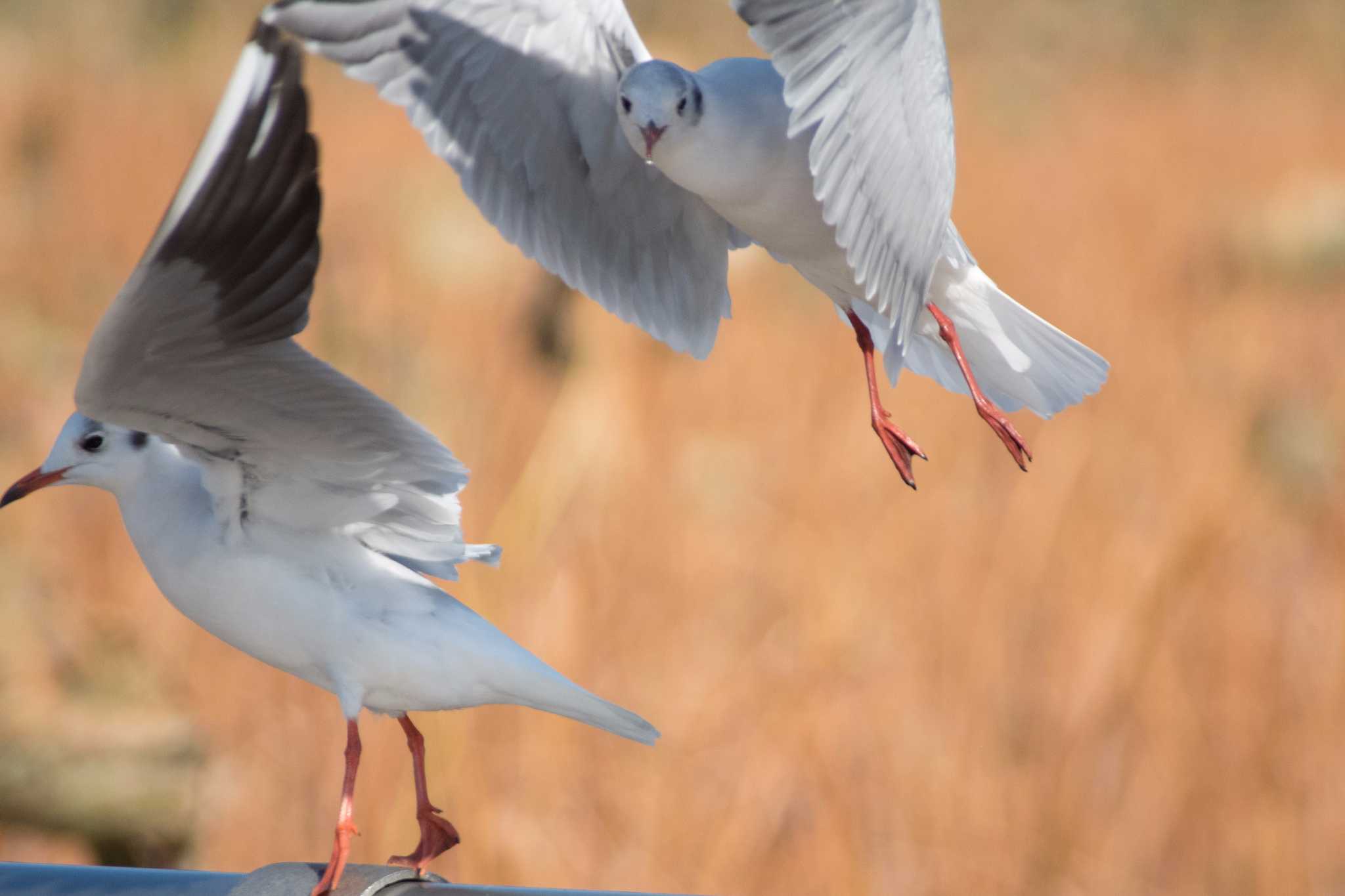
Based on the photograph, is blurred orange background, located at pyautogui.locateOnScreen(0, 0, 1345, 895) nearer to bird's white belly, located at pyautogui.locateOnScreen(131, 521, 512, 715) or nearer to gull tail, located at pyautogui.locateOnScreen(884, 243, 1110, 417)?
gull tail, located at pyautogui.locateOnScreen(884, 243, 1110, 417)

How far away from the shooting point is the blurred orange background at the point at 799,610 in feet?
8.21

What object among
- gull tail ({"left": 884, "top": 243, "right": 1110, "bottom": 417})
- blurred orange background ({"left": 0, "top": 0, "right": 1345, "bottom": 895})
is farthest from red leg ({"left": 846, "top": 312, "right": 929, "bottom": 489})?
blurred orange background ({"left": 0, "top": 0, "right": 1345, "bottom": 895})

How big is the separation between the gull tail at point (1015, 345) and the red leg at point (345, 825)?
531 millimetres

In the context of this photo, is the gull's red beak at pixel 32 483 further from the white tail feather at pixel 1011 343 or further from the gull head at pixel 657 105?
the white tail feather at pixel 1011 343

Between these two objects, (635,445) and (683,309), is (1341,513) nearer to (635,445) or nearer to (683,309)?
(635,445)

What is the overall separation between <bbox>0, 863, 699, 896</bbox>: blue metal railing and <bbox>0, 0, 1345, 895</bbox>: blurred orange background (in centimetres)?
137

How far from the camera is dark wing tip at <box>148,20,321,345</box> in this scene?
78cm

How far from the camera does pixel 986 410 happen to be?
1117mm

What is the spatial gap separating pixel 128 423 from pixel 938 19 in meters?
0.57

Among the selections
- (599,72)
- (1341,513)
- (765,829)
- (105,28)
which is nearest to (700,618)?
(765,829)

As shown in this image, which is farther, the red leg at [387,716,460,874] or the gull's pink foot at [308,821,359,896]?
the red leg at [387,716,460,874]

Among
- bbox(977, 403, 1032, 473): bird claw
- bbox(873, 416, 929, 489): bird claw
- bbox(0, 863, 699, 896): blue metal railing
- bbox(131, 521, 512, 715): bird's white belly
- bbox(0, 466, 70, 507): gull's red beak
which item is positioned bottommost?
bbox(0, 863, 699, 896): blue metal railing

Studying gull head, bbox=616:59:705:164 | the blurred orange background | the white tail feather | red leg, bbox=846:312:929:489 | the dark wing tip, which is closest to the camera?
the dark wing tip

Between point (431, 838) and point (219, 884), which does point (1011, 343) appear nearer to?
point (431, 838)
